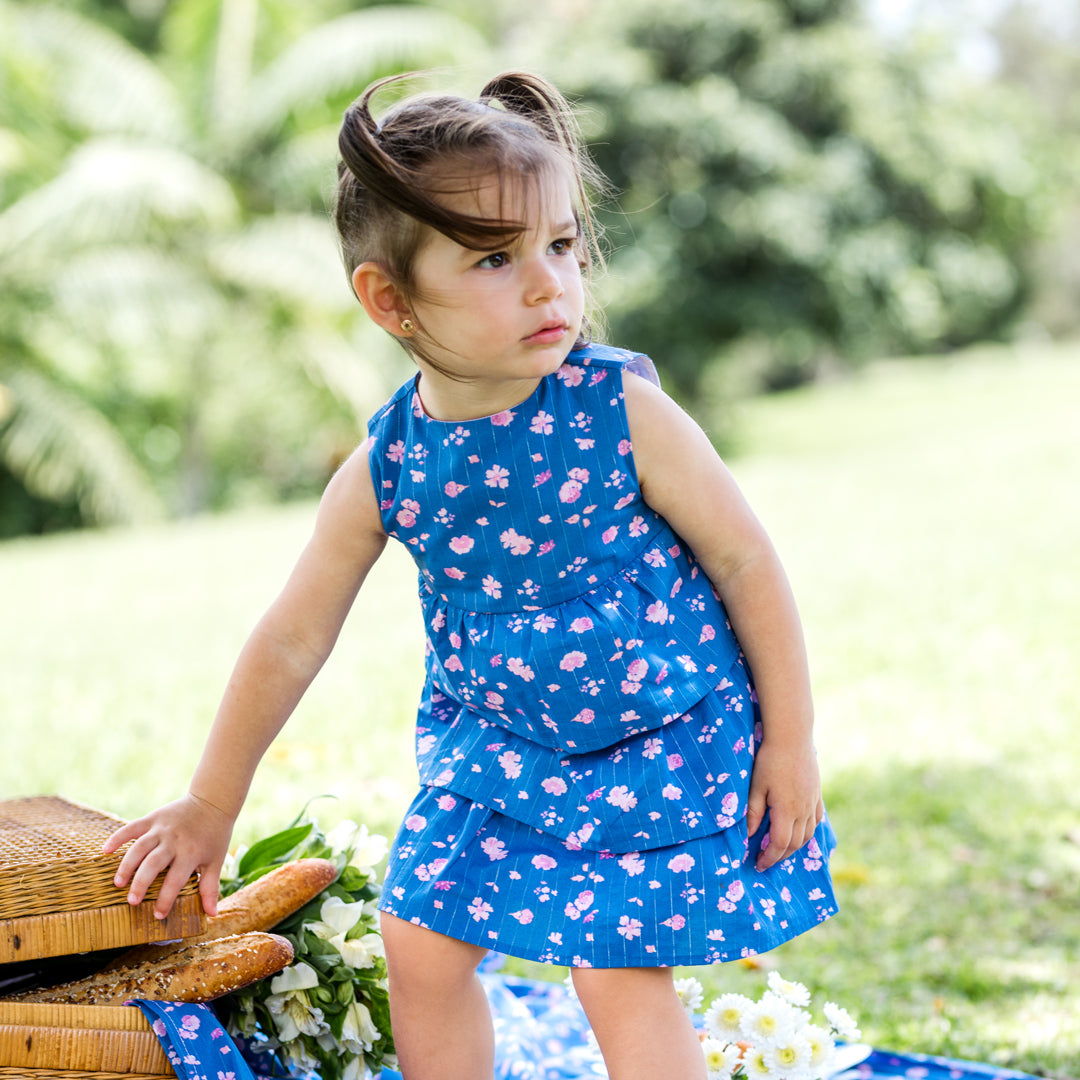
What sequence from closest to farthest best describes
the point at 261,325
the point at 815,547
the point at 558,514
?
the point at 558,514 < the point at 815,547 < the point at 261,325

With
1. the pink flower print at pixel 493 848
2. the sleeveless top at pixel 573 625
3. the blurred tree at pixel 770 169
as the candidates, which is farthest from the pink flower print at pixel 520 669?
the blurred tree at pixel 770 169

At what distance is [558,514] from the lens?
179 cm

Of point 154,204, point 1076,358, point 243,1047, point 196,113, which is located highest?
point 196,113

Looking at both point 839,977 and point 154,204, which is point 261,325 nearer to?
point 154,204

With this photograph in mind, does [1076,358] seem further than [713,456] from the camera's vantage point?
Yes

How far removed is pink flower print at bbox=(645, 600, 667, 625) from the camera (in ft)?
5.99

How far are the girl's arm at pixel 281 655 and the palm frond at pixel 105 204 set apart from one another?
10527 millimetres

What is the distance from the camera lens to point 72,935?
68.2 inches

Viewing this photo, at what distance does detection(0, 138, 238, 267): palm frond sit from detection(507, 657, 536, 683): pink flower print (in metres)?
10.8

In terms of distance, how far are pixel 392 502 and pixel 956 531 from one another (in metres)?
6.79

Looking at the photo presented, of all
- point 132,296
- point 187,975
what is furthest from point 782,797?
point 132,296

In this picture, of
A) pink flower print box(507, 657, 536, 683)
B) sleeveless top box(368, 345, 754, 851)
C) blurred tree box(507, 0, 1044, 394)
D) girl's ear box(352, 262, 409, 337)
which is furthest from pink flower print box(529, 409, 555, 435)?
blurred tree box(507, 0, 1044, 394)

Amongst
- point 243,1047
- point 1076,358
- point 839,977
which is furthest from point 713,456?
point 1076,358

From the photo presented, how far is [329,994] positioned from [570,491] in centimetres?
91
